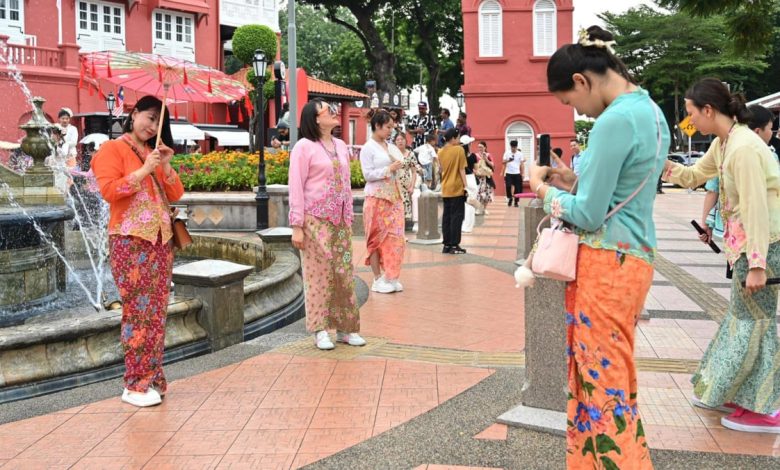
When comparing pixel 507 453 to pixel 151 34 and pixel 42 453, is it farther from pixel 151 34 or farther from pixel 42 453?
pixel 151 34

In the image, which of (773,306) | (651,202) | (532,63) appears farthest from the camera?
(532,63)

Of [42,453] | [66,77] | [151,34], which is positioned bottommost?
[42,453]

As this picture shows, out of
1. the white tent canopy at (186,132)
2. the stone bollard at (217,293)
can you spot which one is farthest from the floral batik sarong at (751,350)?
the white tent canopy at (186,132)

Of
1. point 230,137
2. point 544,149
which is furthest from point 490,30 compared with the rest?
point 544,149

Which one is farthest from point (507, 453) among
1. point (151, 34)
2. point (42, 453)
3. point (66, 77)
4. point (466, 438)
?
point (151, 34)

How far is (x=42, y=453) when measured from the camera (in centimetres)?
396

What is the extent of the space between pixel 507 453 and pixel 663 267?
22.8ft

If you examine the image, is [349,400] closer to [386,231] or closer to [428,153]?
[386,231]

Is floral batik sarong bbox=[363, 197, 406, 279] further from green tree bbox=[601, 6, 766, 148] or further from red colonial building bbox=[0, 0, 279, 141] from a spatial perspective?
green tree bbox=[601, 6, 766, 148]

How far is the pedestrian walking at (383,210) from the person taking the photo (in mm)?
8148

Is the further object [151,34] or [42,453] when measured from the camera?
[151,34]

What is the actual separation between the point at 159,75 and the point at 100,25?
27.4m

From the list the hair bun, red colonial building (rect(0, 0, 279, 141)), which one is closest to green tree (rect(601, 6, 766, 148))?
red colonial building (rect(0, 0, 279, 141))

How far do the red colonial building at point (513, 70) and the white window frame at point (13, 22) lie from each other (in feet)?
52.0
